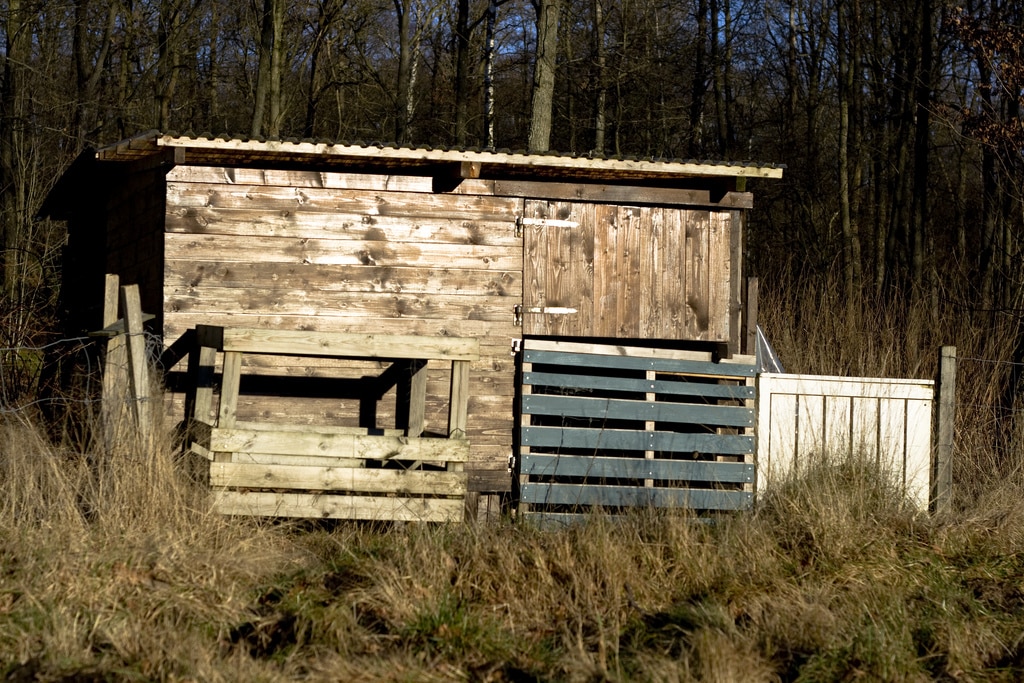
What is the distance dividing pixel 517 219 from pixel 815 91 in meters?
15.7

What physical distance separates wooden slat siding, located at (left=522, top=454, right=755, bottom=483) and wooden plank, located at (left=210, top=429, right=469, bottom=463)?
3.74 ft

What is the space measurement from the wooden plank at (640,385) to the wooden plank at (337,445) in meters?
1.23

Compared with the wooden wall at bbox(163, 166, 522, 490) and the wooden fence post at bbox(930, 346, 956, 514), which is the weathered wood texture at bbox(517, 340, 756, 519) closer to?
the wooden wall at bbox(163, 166, 522, 490)

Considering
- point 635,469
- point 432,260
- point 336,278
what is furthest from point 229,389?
point 635,469

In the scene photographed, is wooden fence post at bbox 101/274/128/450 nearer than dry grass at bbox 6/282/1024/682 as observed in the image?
No

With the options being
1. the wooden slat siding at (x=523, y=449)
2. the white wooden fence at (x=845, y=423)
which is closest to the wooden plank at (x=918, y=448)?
the white wooden fence at (x=845, y=423)

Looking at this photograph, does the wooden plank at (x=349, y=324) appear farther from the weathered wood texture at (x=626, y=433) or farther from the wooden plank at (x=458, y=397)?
the wooden plank at (x=458, y=397)

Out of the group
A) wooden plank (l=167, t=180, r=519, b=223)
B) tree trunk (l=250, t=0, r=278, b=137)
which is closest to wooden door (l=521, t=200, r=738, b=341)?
wooden plank (l=167, t=180, r=519, b=223)

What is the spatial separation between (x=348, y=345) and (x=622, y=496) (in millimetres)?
2525

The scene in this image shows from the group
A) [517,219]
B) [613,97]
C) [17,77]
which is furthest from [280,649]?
[613,97]

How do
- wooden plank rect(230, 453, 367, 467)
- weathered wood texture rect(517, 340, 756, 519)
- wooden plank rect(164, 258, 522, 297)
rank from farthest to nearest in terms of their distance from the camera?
weathered wood texture rect(517, 340, 756, 519)
wooden plank rect(164, 258, 522, 297)
wooden plank rect(230, 453, 367, 467)

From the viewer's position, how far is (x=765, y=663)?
211 inches

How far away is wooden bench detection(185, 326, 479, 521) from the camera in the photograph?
695 cm

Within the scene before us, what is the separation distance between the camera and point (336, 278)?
Result: 26.9 feet
